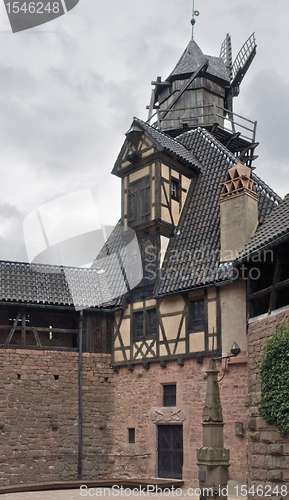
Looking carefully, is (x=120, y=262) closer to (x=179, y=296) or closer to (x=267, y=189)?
(x=179, y=296)

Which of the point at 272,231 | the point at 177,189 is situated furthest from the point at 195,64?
the point at 272,231

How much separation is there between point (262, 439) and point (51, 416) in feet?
28.0

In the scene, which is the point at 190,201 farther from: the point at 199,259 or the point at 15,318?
the point at 15,318

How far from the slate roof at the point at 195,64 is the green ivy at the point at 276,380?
16144 mm

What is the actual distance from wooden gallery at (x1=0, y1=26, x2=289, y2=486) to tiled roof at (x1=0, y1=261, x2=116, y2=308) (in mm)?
50

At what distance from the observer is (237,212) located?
17.2 metres

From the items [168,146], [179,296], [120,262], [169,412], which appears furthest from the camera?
[120,262]

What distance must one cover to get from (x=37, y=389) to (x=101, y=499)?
4958mm

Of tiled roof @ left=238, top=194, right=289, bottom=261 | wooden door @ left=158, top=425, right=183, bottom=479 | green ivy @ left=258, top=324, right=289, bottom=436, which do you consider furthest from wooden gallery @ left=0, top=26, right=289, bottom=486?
green ivy @ left=258, top=324, right=289, bottom=436

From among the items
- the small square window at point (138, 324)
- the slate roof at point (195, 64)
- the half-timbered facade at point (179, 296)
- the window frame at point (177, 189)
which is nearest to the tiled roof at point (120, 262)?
the half-timbered facade at point (179, 296)

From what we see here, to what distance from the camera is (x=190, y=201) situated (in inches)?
805

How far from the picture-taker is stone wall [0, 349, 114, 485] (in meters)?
18.5

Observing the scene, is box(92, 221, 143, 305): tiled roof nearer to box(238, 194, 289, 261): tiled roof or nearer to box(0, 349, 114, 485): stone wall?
box(0, 349, 114, 485): stone wall

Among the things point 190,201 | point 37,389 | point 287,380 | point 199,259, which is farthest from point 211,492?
point 190,201
